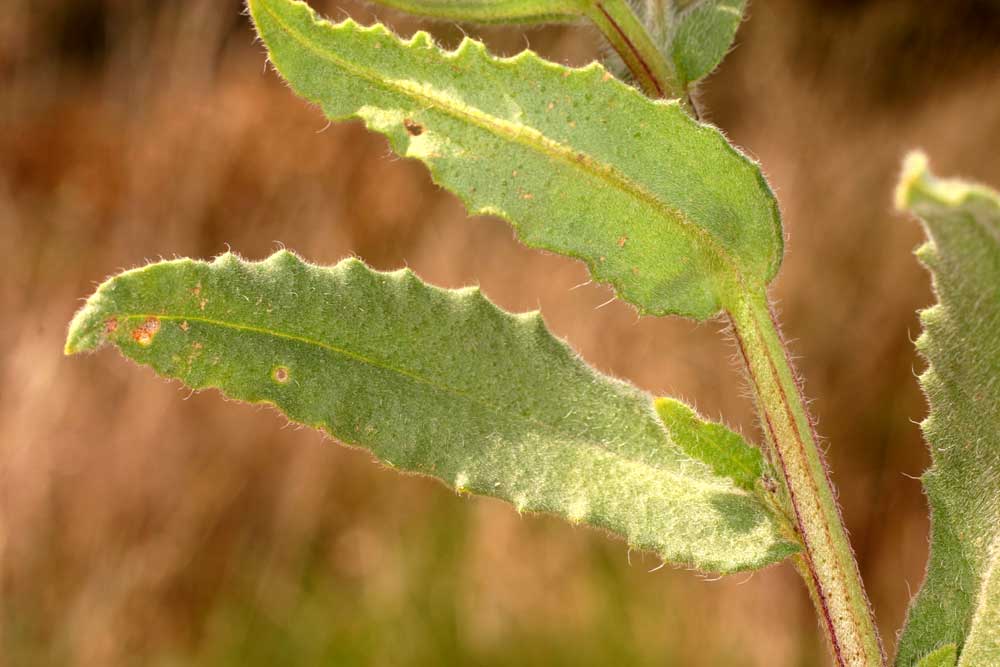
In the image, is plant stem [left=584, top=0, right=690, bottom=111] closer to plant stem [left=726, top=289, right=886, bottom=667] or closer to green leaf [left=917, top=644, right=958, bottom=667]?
Result: plant stem [left=726, top=289, right=886, bottom=667]

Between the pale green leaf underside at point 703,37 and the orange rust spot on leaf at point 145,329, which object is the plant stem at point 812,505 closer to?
the pale green leaf underside at point 703,37

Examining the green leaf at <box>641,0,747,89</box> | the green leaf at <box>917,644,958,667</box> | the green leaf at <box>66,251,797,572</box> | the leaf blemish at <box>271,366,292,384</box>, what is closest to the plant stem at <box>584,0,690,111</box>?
the green leaf at <box>641,0,747,89</box>

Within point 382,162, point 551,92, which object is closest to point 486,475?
point 551,92

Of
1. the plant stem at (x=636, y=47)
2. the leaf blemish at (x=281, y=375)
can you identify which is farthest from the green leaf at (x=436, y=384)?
the plant stem at (x=636, y=47)

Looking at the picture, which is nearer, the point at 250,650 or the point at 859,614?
the point at 859,614

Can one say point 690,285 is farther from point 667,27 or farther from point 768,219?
point 667,27
